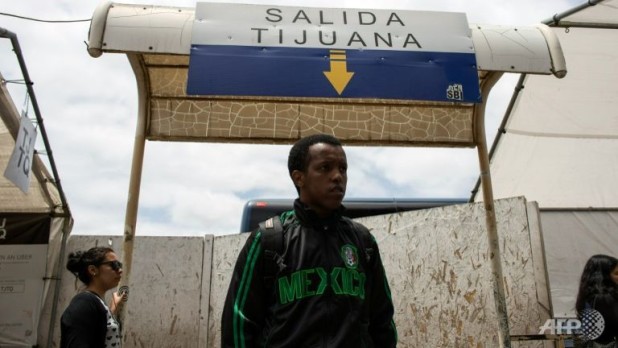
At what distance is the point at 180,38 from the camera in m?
3.98

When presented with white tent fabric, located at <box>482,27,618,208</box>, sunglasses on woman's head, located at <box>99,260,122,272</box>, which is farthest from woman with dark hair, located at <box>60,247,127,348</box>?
white tent fabric, located at <box>482,27,618,208</box>

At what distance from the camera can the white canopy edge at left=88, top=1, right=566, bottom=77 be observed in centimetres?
389

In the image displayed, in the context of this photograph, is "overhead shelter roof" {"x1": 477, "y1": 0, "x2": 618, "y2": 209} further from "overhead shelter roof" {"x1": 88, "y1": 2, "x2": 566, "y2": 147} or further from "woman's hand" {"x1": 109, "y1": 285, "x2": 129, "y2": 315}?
"woman's hand" {"x1": 109, "y1": 285, "x2": 129, "y2": 315}

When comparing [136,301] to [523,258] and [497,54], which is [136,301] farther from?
[497,54]

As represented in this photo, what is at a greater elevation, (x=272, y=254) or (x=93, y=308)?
(x=272, y=254)

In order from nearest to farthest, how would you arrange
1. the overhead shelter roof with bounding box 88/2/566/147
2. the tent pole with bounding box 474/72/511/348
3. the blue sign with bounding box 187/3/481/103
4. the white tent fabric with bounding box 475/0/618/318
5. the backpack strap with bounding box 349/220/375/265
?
the backpack strap with bounding box 349/220/375/265 < the blue sign with bounding box 187/3/481/103 < the overhead shelter roof with bounding box 88/2/566/147 < the tent pole with bounding box 474/72/511/348 < the white tent fabric with bounding box 475/0/618/318

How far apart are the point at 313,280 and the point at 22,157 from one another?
5.18 metres

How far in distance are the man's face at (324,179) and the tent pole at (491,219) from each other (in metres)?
2.80

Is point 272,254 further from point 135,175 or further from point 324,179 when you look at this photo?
point 135,175

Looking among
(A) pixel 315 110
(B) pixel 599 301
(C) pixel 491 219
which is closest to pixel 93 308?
(A) pixel 315 110

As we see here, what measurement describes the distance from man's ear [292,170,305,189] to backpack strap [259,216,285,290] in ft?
0.76

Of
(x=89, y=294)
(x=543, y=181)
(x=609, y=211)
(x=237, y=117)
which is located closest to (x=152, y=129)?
(x=237, y=117)

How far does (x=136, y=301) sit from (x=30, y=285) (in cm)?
Result: 151

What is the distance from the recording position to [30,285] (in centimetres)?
780
